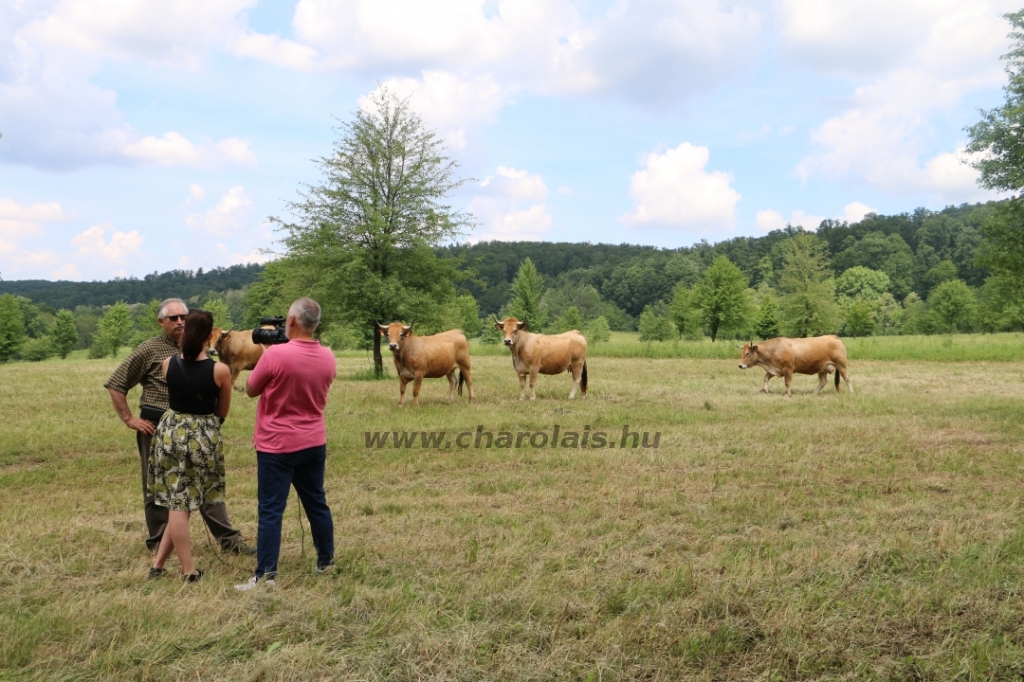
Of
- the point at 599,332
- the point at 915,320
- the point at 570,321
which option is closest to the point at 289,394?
the point at 599,332

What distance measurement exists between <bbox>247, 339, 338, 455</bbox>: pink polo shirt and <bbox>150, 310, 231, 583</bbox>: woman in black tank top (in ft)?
1.35

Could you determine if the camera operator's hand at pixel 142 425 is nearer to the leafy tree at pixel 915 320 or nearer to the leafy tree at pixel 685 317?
A: the leafy tree at pixel 685 317

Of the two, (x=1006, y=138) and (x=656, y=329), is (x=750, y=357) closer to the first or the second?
(x=1006, y=138)

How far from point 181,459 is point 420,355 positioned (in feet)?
35.9

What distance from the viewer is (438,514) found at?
7.17m

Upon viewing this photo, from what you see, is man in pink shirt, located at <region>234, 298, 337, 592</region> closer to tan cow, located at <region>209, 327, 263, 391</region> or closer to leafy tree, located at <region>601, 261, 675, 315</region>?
tan cow, located at <region>209, 327, 263, 391</region>

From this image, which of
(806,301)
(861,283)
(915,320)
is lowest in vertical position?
(915,320)

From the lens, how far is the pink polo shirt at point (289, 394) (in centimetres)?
512

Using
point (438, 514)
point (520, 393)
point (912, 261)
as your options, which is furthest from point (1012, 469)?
point (912, 261)

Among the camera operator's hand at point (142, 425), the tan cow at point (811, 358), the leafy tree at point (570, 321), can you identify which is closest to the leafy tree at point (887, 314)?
the leafy tree at point (570, 321)

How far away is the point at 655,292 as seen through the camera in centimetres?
10550

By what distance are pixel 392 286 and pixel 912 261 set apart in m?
106

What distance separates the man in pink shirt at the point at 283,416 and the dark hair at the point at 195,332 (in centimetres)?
47

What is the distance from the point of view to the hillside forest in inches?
1161
